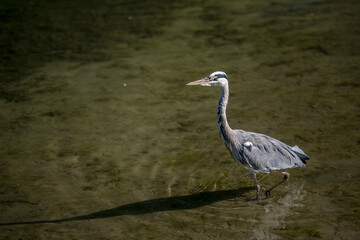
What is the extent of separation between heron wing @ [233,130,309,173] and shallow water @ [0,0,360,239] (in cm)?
42

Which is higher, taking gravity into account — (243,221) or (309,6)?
(309,6)

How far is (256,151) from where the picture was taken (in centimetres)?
643

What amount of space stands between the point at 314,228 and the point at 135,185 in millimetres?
2453

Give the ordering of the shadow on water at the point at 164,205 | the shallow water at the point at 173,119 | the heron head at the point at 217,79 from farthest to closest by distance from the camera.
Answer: the heron head at the point at 217,79 < the shadow on water at the point at 164,205 < the shallow water at the point at 173,119

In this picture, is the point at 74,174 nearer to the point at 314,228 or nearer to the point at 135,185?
the point at 135,185

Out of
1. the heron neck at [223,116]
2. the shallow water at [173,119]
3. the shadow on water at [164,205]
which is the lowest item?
the shadow on water at [164,205]

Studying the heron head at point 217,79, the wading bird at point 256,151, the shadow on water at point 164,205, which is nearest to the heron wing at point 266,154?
the wading bird at point 256,151

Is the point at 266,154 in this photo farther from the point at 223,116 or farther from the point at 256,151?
the point at 223,116

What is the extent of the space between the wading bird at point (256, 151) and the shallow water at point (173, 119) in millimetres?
413

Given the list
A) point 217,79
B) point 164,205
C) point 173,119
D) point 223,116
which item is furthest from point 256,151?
point 173,119

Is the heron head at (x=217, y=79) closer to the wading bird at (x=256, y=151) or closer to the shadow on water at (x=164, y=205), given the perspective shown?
the wading bird at (x=256, y=151)

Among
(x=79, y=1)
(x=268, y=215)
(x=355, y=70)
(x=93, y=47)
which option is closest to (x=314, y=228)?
(x=268, y=215)

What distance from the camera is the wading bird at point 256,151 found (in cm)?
639

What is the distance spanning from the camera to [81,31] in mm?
13531
